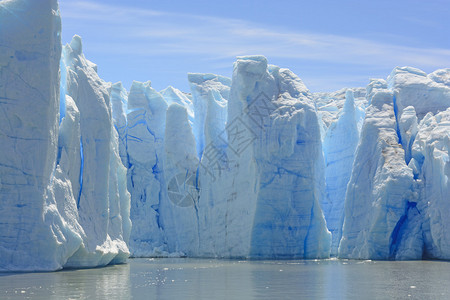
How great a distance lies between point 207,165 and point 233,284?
15.8m

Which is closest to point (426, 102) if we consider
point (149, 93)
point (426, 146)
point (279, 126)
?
point (426, 146)

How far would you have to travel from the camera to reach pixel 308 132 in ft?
94.3

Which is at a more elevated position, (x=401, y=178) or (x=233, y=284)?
(x=401, y=178)

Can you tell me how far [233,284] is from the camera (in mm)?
15805

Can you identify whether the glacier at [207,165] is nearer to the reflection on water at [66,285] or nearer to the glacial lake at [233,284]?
the reflection on water at [66,285]

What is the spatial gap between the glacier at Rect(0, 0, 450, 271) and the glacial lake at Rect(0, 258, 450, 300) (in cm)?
225

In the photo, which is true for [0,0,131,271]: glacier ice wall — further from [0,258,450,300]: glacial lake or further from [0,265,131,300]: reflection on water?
[0,265,131,300]: reflection on water

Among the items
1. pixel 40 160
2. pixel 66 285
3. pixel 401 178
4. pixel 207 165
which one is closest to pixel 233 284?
pixel 66 285

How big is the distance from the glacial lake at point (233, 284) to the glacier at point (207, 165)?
2252mm

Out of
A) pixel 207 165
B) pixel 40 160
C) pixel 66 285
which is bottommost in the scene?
pixel 66 285

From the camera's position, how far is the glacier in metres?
18.4

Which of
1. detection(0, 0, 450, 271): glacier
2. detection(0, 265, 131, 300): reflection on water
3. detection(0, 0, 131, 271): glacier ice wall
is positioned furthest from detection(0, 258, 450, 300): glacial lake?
detection(0, 0, 450, 271): glacier

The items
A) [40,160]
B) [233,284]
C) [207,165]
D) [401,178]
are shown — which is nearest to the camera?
[233,284]

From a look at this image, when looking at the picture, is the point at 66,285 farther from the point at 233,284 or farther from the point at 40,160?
the point at 40,160
